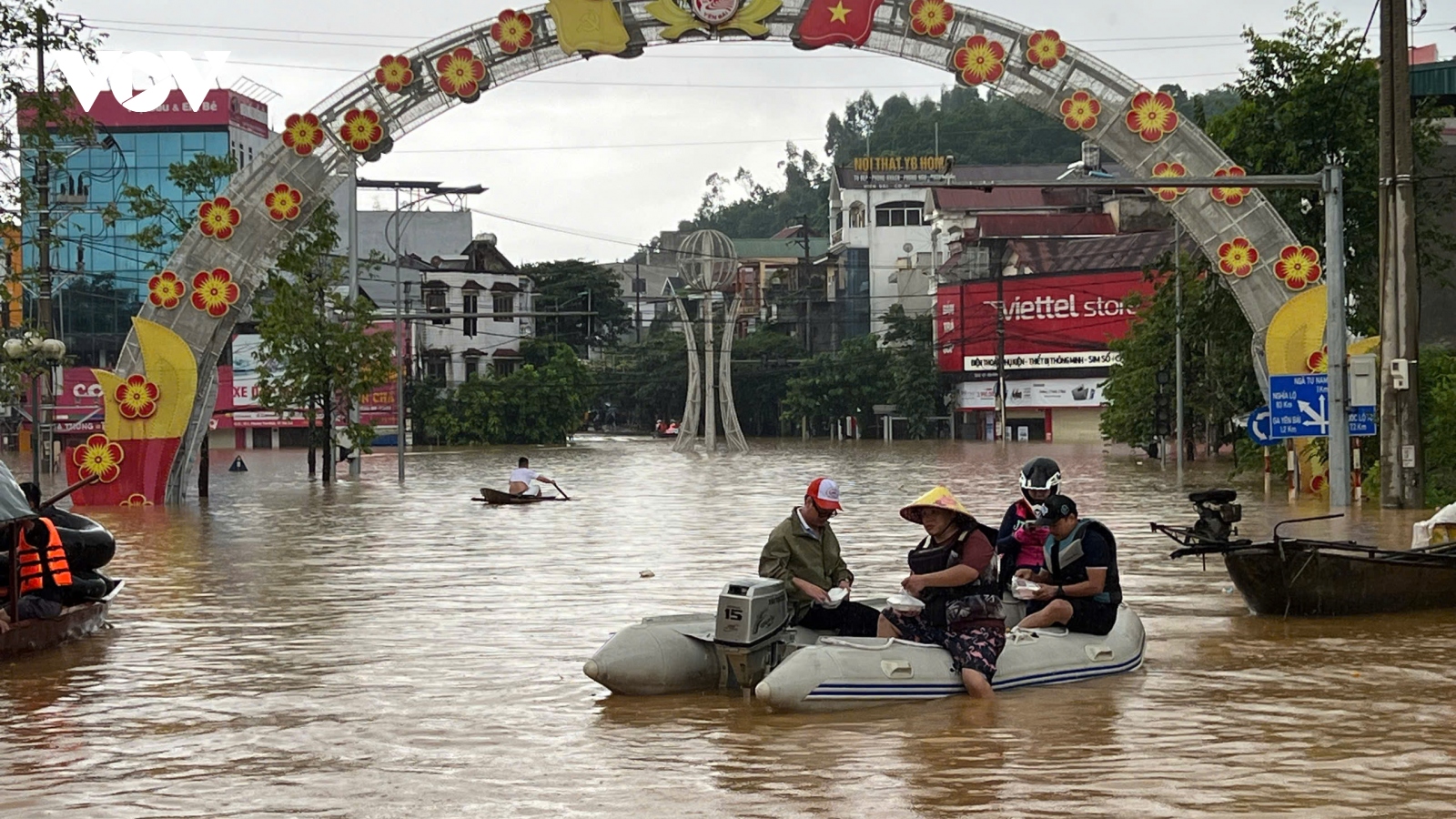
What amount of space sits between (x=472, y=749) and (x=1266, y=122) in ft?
97.9

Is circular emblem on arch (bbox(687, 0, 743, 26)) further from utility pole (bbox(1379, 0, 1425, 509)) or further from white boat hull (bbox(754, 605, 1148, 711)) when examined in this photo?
white boat hull (bbox(754, 605, 1148, 711))

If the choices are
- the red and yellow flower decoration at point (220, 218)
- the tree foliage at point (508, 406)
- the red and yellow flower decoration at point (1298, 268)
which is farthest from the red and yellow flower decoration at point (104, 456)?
the tree foliage at point (508, 406)

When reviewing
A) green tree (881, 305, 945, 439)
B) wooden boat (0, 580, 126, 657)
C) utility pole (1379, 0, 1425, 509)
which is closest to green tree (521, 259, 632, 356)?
green tree (881, 305, 945, 439)

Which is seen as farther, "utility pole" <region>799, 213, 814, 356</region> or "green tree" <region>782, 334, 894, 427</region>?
"utility pole" <region>799, 213, 814, 356</region>

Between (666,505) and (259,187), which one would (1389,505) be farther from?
(259,187)

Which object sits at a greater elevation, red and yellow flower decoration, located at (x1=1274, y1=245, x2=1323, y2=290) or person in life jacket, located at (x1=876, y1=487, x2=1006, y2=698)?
red and yellow flower decoration, located at (x1=1274, y1=245, x2=1323, y2=290)

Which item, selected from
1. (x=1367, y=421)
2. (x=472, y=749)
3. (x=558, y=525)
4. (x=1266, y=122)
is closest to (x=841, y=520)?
(x=558, y=525)

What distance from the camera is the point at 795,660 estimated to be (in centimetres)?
1119

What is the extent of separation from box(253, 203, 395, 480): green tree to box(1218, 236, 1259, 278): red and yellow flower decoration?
23.1 metres

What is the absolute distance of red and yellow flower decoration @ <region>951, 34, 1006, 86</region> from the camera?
111ft

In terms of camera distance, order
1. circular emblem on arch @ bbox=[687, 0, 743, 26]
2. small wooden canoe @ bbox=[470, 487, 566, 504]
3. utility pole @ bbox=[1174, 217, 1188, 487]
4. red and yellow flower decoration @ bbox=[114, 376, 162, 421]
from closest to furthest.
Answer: circular emblem on arch @ bbox=[687, 0, 743, 26], red and yellow flower decoration @ bbox=[114, 376, 162, 421], small wooden canoe @ bbox=[470, 487, 566, 504], utility pole @ bbox=[1174, 217, 1188, 487]

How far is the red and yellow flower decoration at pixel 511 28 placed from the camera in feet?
112

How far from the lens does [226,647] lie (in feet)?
49.4

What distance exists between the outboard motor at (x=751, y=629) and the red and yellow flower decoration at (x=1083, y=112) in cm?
2334
